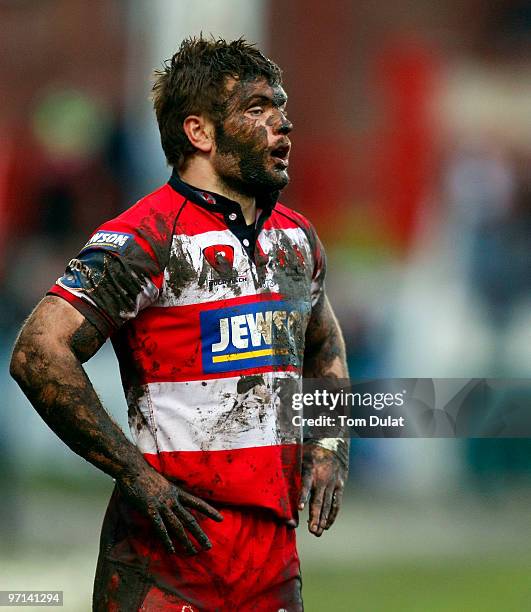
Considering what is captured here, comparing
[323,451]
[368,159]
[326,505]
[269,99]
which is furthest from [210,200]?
[368,159]

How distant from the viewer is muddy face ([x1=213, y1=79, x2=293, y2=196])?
411cm

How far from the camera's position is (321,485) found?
4262 millimetres

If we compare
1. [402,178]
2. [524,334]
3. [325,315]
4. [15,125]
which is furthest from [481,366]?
[325,315]

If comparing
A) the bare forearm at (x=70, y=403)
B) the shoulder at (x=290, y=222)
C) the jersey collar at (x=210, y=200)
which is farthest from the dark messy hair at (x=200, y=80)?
the bare forearm at (x=70, y=403)

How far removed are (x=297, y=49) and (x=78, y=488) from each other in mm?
4644

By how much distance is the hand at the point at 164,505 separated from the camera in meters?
3.74

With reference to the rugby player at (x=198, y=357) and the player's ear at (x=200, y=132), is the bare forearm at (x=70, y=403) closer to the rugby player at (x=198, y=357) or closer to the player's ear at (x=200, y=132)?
the rugby player at (x=198, y=357)

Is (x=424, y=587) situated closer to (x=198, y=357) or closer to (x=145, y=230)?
(x=198, y=357)

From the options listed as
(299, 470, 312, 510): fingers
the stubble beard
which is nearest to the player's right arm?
(299, 470, 312, 510): fingers

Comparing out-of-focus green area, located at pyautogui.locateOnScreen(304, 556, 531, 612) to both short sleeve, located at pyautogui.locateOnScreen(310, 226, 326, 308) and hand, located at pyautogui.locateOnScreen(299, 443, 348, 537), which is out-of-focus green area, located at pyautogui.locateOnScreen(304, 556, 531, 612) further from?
short sleeve, located at pyautogui.locateOnScreen(310, 226, 326, 308)

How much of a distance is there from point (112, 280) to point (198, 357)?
14.1 inches

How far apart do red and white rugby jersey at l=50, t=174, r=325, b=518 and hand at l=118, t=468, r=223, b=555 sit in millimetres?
104

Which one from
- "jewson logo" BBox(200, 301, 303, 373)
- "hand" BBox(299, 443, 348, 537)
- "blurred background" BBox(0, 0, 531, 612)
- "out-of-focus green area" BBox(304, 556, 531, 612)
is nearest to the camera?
"jewson logo" BBox(200, 301, 303, 373)

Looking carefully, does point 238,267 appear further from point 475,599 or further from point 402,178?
point 402,178
